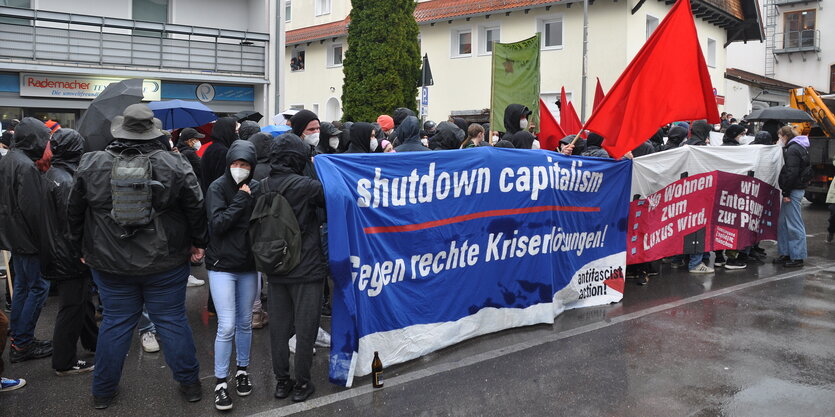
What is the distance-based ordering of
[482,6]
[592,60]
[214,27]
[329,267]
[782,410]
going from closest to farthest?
[782,410] < [329,267] < [214,27] < [592,60] < [482,6]

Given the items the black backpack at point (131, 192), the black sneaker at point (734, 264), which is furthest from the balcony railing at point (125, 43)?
the black backpack at point (131, 192)

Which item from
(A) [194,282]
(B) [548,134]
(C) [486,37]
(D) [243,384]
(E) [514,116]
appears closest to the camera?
(D) [243,384]

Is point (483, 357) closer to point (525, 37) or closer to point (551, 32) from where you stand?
point (525, 37)

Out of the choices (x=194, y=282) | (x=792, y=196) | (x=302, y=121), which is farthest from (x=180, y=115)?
(x=792, y=196)

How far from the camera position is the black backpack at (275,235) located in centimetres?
455

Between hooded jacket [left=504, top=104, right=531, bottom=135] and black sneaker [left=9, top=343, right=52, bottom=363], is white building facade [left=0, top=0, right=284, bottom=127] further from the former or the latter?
black sneaker [left=9, top=343, right=52, bottom=363]

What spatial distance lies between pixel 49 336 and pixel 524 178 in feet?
14.7

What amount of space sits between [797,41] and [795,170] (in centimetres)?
3229

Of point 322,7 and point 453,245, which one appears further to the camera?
point 322,7

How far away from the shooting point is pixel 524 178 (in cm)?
640

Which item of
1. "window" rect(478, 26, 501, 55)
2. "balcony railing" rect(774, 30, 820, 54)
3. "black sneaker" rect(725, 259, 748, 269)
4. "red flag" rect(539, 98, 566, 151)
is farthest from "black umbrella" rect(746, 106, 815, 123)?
"balcony railing" rect(774, 30, 820, 54)

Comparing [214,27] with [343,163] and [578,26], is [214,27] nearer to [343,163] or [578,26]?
[578,26]

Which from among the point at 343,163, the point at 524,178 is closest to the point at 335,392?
the point at 343,163

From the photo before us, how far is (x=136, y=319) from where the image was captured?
15.3 feet
